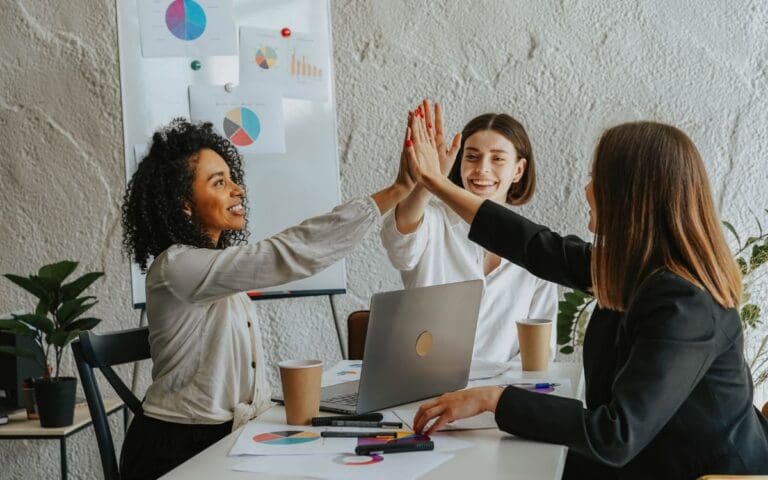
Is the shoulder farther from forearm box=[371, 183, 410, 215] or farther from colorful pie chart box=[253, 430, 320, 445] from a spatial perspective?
forearm box=[371, 183, 410, 215]

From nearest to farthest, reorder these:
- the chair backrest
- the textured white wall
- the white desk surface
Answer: the white desk surface, the chair backrest, the textured white wall

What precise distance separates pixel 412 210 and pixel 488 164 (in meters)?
0.44

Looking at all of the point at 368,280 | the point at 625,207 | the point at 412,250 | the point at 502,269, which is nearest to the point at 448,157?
the point at 412,250

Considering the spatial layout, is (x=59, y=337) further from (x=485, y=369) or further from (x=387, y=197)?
(x=485, y=369)

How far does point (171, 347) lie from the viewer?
156 centimetres

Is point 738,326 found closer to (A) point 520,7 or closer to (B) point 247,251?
(B) point 247,251

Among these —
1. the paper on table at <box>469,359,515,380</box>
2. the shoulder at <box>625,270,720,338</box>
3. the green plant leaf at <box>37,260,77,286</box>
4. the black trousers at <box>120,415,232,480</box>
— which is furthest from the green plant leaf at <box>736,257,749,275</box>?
the green plant leaf at <box>37,260,77,286</box>

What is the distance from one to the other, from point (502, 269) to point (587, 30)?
1087mm

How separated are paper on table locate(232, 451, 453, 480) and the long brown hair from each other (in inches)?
15.2

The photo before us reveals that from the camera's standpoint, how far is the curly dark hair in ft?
5.41

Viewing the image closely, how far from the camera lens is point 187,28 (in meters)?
2.60

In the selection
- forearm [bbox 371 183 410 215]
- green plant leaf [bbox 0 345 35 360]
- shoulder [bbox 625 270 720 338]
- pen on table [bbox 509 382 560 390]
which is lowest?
A: green plant leaf [bbox 0 345 35 360]

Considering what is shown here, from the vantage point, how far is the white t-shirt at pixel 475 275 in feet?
6.63

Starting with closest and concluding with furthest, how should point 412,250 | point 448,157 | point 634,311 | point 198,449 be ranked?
1. point 634,311
2. point 198,449
3. point 448,157
4. point 412,250
